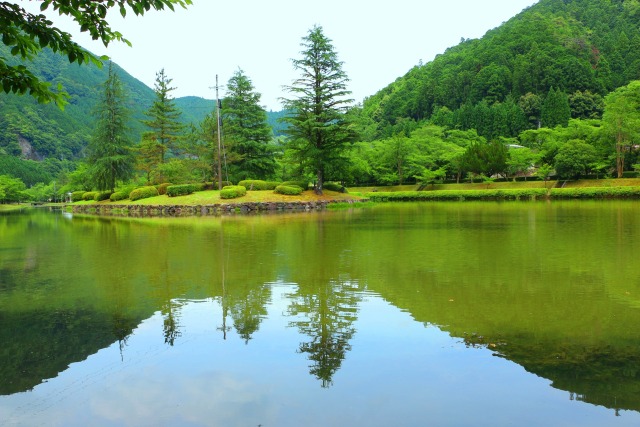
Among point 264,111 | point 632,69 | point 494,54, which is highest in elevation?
point 494,54

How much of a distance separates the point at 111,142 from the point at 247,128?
504 inches

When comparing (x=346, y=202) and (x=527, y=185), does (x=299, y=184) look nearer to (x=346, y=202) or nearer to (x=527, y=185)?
(x=346, y=202)

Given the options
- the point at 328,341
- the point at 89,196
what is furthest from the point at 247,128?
the point at 328,341

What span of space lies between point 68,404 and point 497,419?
10.4ft

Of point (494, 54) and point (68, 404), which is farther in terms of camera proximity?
point (494, 54)

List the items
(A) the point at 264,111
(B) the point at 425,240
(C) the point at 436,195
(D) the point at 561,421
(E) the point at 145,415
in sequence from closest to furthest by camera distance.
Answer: (D) the point at 561,421
(E) the point at 145,415
(B) the point at 425,240
(A) the point at 264,111
(C) the point at 436,195

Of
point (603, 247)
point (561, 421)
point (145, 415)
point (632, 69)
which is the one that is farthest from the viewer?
point (632, 69)

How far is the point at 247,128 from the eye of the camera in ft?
135

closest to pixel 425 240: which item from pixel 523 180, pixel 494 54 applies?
pixel 523 180

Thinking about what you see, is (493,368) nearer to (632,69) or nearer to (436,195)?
(436,195)

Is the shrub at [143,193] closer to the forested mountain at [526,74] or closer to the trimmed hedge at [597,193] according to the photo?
the trimmed hedge at [597,193]

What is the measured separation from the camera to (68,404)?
362cm

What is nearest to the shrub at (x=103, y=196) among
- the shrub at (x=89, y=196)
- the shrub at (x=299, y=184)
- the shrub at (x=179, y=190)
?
the shrub at (x=89, y=196)

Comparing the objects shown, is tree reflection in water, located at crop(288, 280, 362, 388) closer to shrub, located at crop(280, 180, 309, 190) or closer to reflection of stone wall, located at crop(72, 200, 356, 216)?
reflection of stone wall, located at crop(72, 200, 356, 216)
